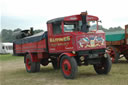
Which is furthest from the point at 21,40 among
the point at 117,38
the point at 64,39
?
the point at 117,38

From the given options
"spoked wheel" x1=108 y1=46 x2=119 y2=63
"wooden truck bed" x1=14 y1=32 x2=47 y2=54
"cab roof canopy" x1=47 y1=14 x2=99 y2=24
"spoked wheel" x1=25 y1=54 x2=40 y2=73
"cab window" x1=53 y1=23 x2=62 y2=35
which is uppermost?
"cab roof canopy" x1=47 y1=14 x2=99 y2=24

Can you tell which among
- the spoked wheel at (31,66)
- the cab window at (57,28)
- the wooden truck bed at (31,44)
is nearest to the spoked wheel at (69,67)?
the cab window at (57,28)

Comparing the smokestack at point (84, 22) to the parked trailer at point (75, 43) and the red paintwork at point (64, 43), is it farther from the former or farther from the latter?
the red paintwork at point (64, 43)

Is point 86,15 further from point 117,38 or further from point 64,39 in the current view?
point 117,38

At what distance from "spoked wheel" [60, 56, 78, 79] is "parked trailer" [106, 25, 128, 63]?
18.0 feet

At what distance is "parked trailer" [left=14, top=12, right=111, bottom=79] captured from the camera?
878 centimetres

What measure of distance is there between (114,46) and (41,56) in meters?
5.38

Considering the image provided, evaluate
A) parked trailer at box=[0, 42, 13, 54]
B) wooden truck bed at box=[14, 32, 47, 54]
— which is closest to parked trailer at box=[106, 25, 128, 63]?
wooden truck bed at box=[14, 32, 47, 54]

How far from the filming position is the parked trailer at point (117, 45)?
1354cm

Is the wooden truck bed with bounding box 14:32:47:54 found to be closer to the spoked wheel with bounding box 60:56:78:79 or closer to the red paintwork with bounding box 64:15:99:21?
the red paintwork with bounding box 64:15:99:21

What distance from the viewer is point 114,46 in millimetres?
14445

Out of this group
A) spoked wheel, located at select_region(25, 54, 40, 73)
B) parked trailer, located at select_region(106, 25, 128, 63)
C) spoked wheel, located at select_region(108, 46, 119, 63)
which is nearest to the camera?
spoked wheel, located at select_region(25, 54, 40, 73)

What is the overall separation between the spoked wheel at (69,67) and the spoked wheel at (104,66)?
1.61m

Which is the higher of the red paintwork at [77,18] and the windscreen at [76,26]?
the red paintwork at [77,18]
